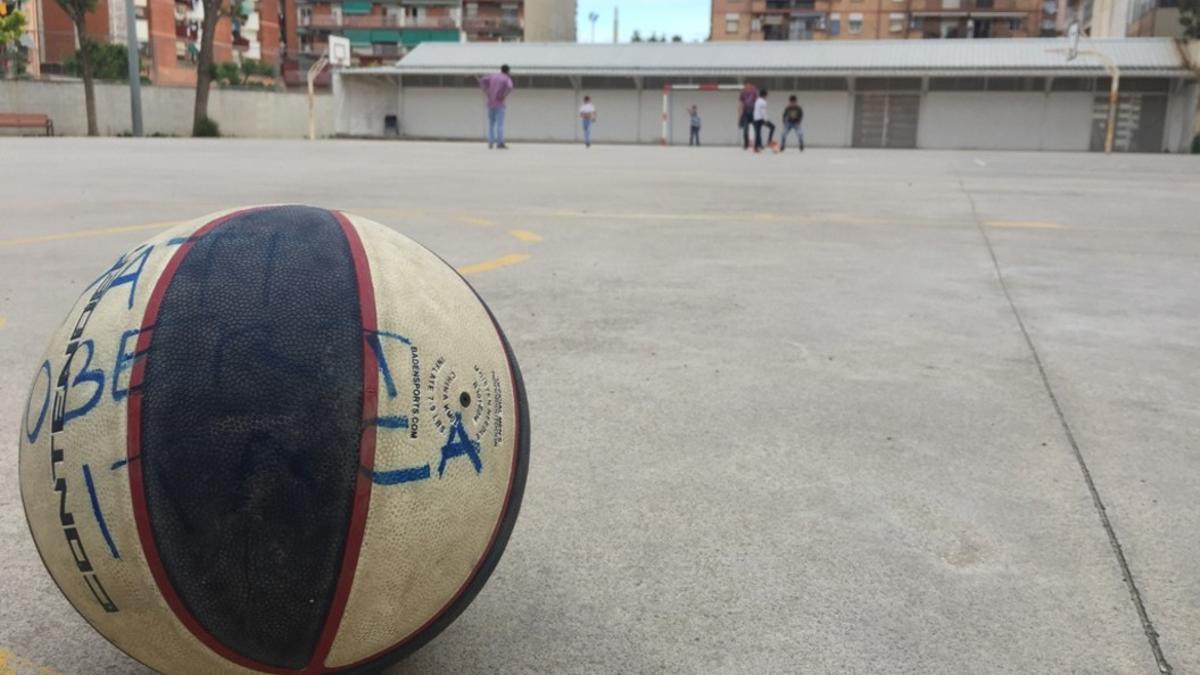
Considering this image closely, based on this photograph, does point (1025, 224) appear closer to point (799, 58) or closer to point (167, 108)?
point (799, 58)

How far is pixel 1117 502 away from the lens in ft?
9.66

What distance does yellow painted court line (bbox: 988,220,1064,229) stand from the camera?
9.10 m

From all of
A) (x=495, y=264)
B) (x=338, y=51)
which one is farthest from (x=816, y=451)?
(x=338, y=51)

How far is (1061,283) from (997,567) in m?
4.27

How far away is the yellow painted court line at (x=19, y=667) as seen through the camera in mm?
2031

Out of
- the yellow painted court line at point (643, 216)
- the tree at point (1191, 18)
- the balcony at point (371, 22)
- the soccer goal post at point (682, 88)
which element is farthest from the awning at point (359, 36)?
the yellow painted court line at point (643, 216)

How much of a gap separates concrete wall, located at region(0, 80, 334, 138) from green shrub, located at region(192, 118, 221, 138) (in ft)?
8.49

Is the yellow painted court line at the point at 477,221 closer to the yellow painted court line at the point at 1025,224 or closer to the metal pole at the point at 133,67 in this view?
the yellow painted court line at the point at 1025,224

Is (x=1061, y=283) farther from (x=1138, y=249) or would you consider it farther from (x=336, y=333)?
(x=336, y=333)

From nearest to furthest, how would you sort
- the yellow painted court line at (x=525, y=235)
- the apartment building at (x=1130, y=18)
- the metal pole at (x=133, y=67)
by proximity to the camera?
the yellow painted court line at (x=525, y=235) < the metal pole at (x=133, y=67) < the apartment building at (x=1130, y=18)

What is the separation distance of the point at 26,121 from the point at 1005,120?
4059cm

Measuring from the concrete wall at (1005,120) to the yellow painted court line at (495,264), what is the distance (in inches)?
1580

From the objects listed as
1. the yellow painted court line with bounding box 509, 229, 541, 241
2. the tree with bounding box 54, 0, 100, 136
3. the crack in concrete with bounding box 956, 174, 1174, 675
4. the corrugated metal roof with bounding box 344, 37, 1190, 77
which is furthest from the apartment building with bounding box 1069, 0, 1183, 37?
the crack in concrete with bounding box 956, 174, 1174, 675

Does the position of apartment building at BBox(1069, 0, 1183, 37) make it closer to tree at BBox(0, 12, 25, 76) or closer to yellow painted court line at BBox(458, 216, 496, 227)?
yellow painted court line at BBox(458, 216, 496, 227)
